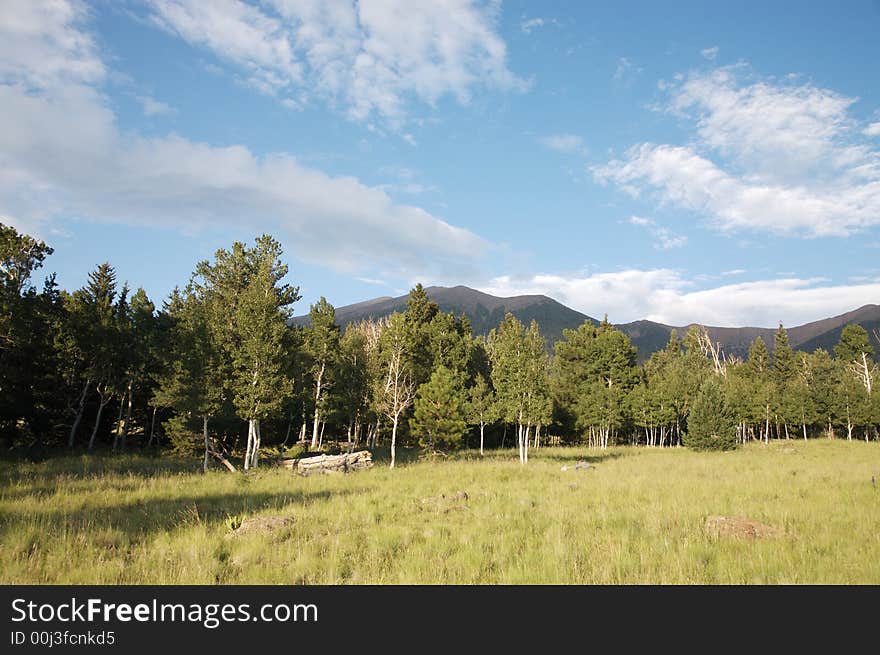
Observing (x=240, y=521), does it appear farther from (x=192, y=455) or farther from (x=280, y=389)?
(x=192, y=455)

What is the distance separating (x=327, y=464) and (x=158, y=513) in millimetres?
14536

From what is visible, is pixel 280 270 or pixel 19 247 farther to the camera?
pixel 280 270

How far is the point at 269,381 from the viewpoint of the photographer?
82.8 feet

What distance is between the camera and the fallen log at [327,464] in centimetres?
2480

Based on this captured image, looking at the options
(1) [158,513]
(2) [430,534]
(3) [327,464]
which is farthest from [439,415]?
(2) [430,534]

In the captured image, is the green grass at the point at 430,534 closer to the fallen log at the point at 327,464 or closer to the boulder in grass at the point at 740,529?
the boulder in grass at the point at 740,529

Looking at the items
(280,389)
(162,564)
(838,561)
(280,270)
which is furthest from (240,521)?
(280,270)

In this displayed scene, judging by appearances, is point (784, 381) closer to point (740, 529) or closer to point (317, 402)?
point (317, 402)

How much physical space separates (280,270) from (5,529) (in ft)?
87.5

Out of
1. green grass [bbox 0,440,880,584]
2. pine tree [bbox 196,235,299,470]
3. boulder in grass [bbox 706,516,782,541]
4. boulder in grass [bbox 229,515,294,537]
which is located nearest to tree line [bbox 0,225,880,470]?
pine tree [bbox 196,235,299,470]

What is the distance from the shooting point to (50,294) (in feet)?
99.3

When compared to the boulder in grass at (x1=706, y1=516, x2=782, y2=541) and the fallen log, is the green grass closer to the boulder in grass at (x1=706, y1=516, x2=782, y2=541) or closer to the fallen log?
the boulder in grass at (x1=706, y1=516, x2=782, y2=541)

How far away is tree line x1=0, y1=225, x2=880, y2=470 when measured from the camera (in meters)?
26.0

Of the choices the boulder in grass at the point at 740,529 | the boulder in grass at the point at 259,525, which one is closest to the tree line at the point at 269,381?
the boulder in grass at the point at 259,525
